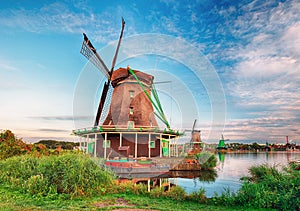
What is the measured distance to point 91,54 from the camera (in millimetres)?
18766

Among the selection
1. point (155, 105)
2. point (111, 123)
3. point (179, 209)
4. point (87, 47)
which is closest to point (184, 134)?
point (155, 105)

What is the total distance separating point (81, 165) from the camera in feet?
23.6

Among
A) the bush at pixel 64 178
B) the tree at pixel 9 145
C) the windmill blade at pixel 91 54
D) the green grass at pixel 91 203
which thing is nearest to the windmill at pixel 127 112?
the windmill blade at pixel 91 54

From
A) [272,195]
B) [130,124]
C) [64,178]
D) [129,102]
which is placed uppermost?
[129,102]

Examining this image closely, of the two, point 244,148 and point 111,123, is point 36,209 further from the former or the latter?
point 244,148

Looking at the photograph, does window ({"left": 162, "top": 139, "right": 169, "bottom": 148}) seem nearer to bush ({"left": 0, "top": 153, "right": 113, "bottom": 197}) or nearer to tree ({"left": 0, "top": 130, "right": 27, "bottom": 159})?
tree ({"left": 0, "top": 130, "right": 27, "bottom": 159})

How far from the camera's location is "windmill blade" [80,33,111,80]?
18033mm

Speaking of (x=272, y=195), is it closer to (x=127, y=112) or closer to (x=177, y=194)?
(x=177, y=194)

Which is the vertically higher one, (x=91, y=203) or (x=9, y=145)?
(x=9, y=145)

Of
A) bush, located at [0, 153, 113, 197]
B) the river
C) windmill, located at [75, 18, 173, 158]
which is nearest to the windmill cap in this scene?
windmill, located at [75, 18, 173, 158]

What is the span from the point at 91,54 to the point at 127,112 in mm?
5708

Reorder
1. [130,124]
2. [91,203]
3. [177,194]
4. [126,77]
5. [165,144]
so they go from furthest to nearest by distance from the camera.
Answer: [165,144] → [126,77] → [130,124] → [177,194] → [91,203]

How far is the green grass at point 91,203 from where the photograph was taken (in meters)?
5.43

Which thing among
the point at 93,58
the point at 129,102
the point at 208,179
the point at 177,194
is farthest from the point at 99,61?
the point at 177,194
